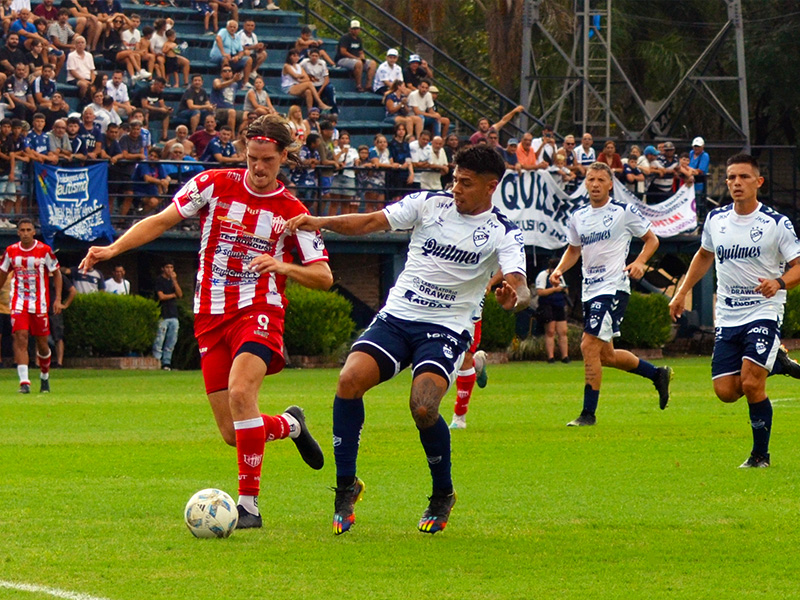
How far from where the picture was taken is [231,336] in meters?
8.49

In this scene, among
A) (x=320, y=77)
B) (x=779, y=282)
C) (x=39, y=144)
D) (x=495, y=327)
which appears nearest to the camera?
(x=779, y=282)

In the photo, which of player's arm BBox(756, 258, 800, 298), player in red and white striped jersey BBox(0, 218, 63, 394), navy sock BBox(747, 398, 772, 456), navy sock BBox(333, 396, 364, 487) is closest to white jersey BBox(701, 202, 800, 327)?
player's arm BBox(756, 258, 800, 298)

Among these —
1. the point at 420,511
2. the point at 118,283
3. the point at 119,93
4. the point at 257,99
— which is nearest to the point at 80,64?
the point at 119,93

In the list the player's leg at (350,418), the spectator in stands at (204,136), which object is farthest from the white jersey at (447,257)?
the spectator in stands at (204,136)

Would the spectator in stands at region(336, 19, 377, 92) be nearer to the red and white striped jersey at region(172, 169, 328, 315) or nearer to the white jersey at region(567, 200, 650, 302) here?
the white jersey at region(567, 200, 650, 302)

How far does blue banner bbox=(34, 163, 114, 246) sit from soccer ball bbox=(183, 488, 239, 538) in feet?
58.4

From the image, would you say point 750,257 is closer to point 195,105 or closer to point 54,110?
point 54,110

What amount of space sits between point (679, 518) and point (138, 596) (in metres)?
3.70

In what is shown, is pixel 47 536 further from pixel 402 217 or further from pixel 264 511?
pixel 402 217

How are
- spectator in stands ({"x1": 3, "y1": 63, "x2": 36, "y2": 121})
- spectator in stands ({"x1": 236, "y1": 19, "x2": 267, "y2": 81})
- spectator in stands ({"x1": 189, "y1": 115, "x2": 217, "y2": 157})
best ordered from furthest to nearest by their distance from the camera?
1. spectator in stands ({"x1": 236, "y1": 19, "x2": 267, "y2": 81})
2. spectator in stands ({"x1": 189, "y1": 115, "x2": 217, "y2": 157})
3. spectator in stands ({"x1": 3, "y1": 63, "x2": 36, "y2": 121})

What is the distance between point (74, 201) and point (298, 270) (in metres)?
17.6

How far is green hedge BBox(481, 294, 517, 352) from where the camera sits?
94.0 feet

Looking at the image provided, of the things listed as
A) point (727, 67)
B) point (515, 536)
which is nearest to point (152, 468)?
point (515, 536)

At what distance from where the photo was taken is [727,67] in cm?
4488
